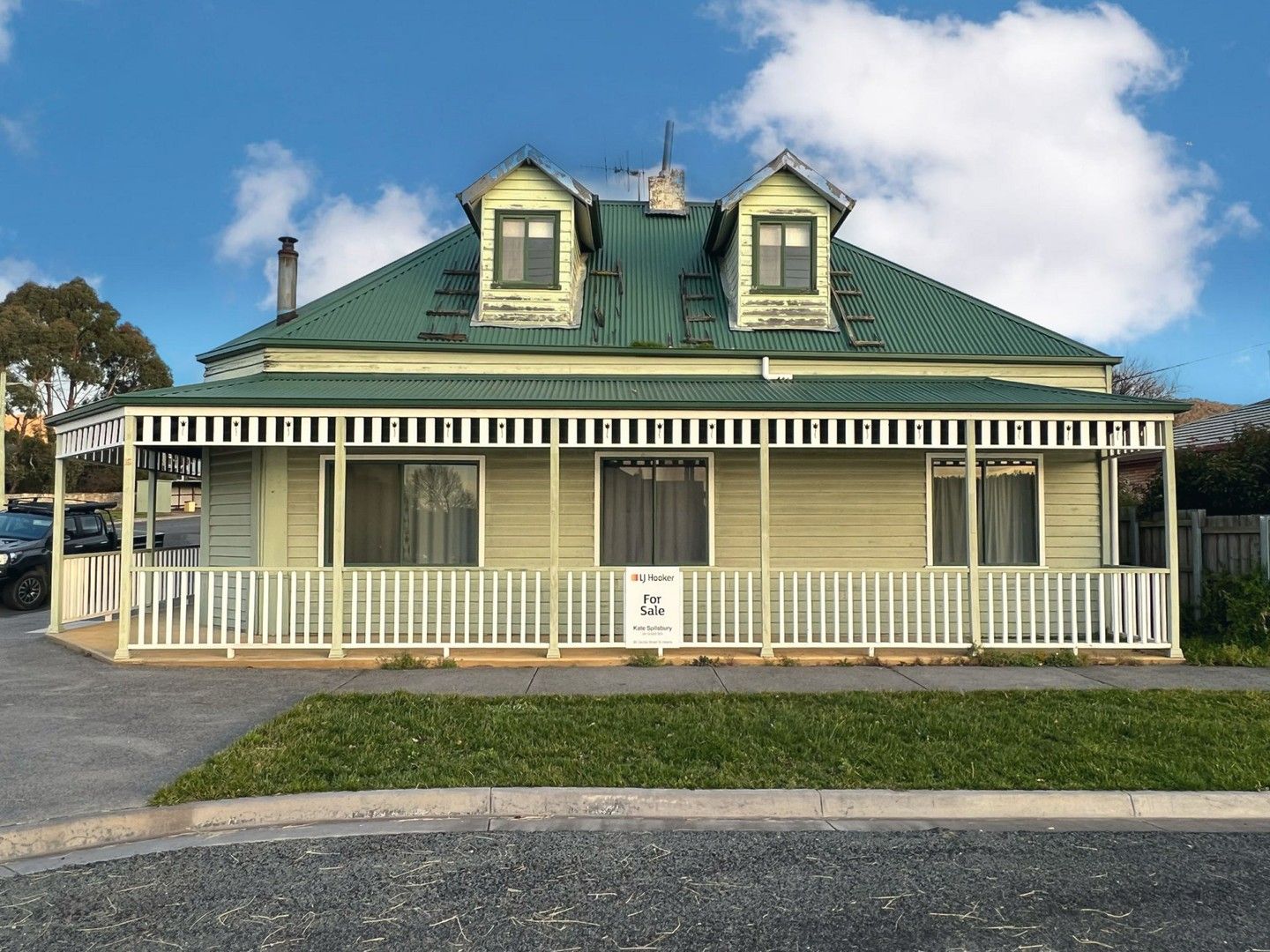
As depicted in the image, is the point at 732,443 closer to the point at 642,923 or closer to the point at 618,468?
the point at 618,468

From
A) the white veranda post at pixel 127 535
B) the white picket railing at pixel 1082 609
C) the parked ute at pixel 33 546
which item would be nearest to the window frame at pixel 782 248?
the white picket railing at pixel 1082 609

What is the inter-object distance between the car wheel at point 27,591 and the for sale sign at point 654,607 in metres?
12.8

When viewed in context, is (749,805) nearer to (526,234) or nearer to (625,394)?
(625,394)

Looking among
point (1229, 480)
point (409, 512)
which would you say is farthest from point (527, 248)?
point (1229, 480)

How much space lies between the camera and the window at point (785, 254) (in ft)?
44.4

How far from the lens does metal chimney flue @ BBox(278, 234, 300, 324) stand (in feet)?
45.9

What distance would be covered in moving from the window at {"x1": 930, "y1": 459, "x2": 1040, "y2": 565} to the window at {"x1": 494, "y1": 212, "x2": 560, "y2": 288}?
6.52 m

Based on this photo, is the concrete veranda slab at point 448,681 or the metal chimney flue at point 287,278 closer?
the concrete veranda slab at point 448,681

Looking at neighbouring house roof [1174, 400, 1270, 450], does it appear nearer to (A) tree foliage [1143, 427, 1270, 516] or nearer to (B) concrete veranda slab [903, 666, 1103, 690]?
(A) tree foliage [1143, 427, 1270, 516]

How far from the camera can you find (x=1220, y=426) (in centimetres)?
2188

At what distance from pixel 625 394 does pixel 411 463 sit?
3297mm

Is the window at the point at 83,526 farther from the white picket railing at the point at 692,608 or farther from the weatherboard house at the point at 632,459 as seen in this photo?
the white picket railing at the point at 692,608

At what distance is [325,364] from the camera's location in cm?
1252

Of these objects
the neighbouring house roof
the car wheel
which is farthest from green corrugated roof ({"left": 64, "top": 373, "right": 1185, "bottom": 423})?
the neighbouring house roof
